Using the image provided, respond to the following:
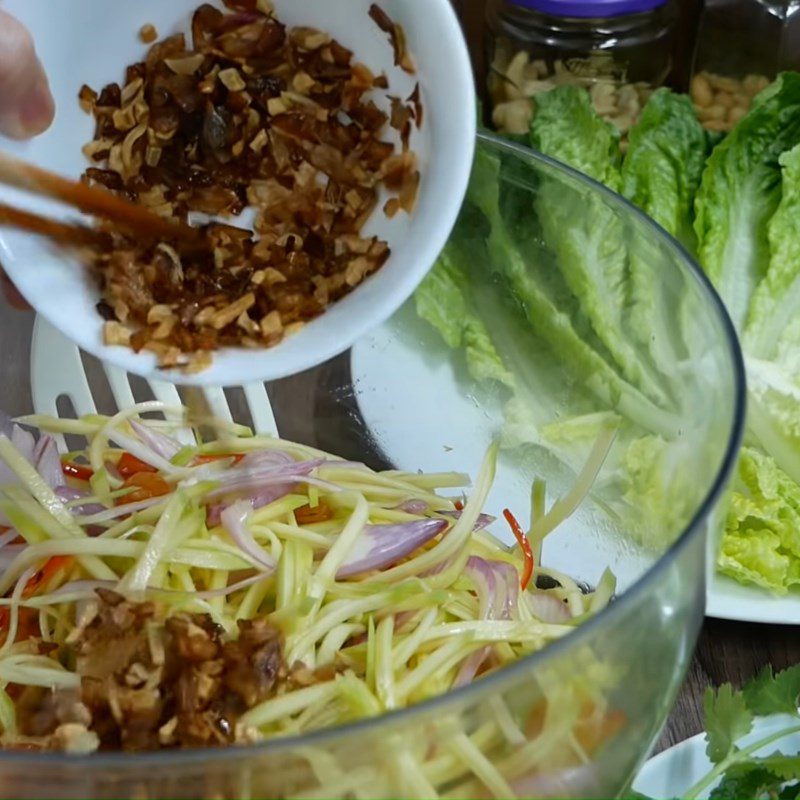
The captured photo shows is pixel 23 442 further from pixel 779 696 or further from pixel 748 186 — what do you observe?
pixel 748 186

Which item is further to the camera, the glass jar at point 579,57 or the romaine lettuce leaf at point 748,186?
the glass jar at point 579,57

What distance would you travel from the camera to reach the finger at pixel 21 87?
90cm

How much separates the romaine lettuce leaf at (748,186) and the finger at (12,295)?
97 cm

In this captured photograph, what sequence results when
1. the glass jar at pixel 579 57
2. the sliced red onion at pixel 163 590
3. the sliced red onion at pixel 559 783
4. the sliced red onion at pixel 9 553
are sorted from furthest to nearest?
the glass jar at pixel 579 57
the sliced red onion at pixel 9 553
the sliced red onion at pixel 163 590
the sliced red onion at pixel 559 783

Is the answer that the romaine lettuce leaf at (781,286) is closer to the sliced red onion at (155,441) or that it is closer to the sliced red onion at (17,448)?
the sliced red onion at (155,441)

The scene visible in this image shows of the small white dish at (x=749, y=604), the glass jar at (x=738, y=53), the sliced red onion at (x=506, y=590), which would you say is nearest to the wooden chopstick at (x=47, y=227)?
the sliced red onion at (x=506, y=590)

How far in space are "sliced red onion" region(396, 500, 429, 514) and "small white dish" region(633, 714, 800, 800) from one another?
12.4 inches

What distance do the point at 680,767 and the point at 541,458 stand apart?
1.04ft

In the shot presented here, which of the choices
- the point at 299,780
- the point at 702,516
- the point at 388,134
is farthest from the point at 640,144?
the point at 299,780

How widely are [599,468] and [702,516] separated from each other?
1.15ft

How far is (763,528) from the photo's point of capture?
1.29 metres

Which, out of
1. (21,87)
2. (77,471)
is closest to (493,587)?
(77,471)

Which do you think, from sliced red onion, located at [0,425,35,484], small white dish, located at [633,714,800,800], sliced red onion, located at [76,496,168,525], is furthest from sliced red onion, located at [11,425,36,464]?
small white dish, located at [633,714,800,800]

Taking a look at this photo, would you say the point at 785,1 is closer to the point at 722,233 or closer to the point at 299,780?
the point at 722,233
